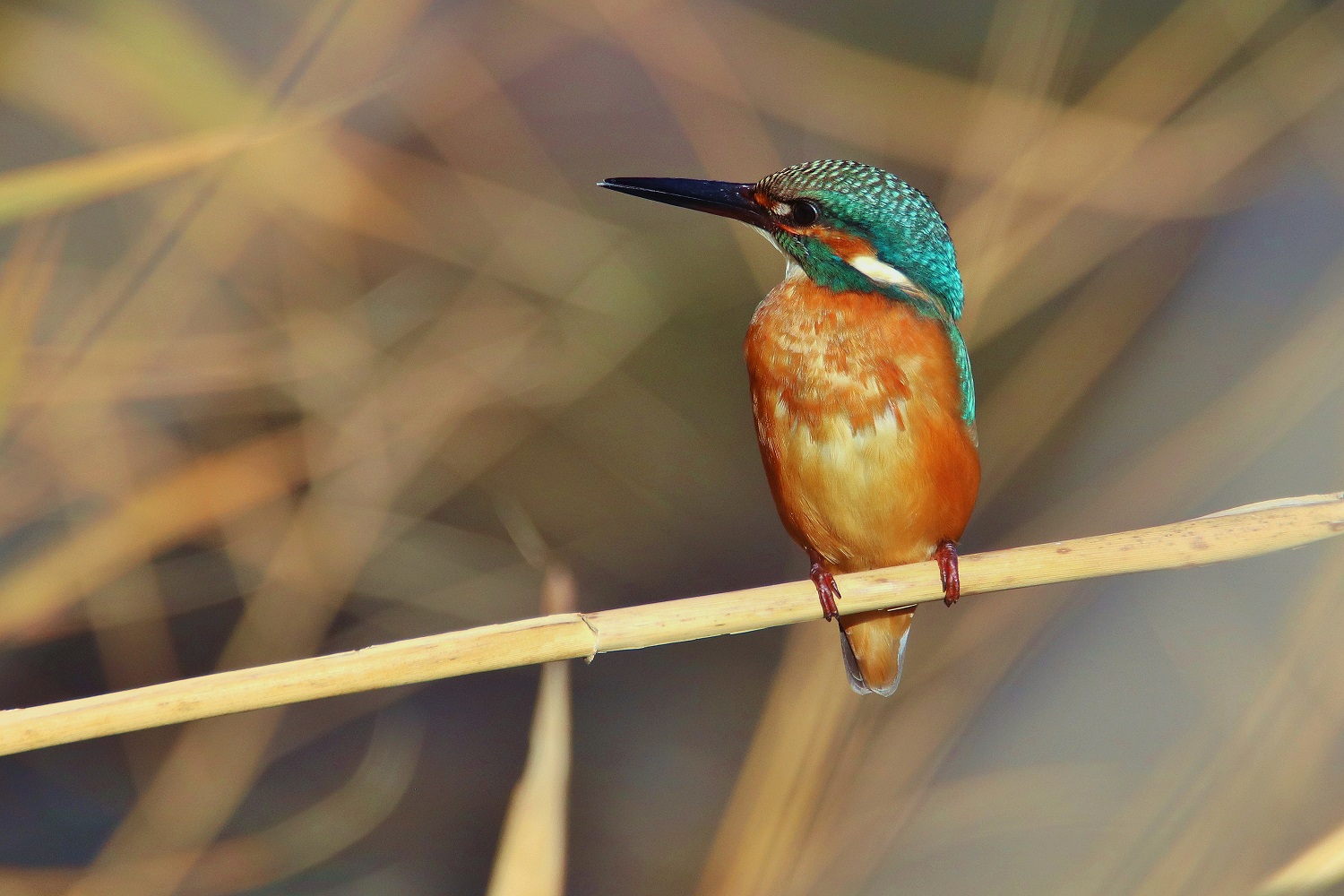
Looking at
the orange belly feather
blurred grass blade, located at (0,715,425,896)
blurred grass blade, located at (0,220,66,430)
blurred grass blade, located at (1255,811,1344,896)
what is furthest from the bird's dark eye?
blurred grass blade, located at (0,715,425,896)

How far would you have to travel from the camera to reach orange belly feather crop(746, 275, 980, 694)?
1.64 metres

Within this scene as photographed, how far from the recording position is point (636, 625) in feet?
3.83

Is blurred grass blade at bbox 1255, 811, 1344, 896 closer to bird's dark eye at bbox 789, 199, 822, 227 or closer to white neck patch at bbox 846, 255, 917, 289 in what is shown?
white neck patch at bbox 846, 255, 917, 289

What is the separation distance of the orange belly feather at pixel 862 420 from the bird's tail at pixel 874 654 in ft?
0.52

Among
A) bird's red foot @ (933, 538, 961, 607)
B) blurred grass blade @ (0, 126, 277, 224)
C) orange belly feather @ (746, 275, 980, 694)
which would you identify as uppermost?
blurred grass blade @ (0, 126, 277, 224)

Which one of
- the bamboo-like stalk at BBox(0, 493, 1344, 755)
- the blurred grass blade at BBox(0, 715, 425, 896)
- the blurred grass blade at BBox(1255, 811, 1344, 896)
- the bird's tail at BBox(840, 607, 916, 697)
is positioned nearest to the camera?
the bamboo-like stalk at BBox(0, 493, 1344, 755)

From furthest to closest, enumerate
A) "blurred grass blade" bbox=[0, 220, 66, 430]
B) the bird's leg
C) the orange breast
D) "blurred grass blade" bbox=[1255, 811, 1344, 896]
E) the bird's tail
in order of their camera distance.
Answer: the bird's tail
"blurred grass blade" bbox=[0, 220, 66, 430]
the orange breast
the bird's leg
"blurred grass blade" bbox=[1255, 811, 1344, 896]

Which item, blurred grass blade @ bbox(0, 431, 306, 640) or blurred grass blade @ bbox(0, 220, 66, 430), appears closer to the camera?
blurred grass blade @ bbox(0, 220, 66, 430)

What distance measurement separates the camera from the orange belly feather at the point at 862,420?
1643mm

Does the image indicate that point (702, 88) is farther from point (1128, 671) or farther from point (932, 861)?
point (932, 861)

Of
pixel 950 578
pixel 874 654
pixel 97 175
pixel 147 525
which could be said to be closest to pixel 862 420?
pixel 950 578

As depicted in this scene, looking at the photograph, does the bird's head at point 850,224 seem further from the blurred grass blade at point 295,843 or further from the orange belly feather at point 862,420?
the blurred grass blade at point 295,843

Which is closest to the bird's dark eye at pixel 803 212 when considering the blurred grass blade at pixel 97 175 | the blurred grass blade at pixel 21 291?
the blurred grass blade at pixel 97 175

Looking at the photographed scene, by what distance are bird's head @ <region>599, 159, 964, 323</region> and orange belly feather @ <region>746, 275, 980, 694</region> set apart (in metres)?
0.08
